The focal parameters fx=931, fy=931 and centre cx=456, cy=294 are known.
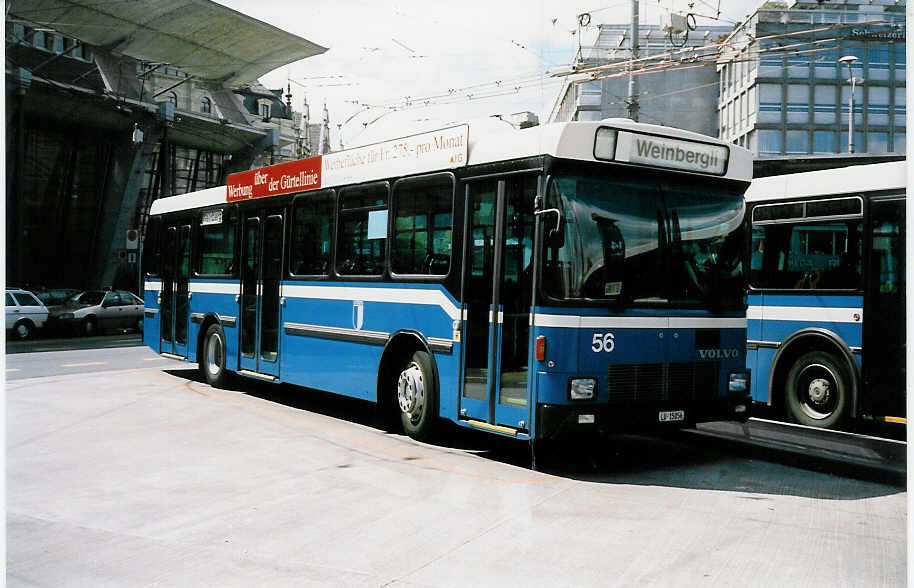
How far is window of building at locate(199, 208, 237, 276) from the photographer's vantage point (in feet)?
44.3

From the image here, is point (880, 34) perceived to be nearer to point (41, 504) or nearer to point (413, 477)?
point (413, 477)

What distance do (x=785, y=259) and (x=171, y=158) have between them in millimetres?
32343

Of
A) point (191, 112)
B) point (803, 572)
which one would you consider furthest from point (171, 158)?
point (803, 572)

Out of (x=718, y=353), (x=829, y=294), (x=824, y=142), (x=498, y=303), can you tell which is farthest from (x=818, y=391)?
(x=498, y=303)

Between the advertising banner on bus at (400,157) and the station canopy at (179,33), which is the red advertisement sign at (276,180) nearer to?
the advertising banner on bus at (400,157)

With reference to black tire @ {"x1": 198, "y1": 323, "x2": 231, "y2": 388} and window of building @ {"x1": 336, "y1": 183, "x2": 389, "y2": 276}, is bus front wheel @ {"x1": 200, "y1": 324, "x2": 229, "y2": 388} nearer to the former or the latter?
black tire @ {"x1": 198, "y1": 323, "x2": 231, "y2": 388}

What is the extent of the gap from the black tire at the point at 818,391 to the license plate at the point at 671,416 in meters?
2.91

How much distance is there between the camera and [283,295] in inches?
472

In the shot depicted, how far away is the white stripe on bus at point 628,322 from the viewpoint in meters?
7.62

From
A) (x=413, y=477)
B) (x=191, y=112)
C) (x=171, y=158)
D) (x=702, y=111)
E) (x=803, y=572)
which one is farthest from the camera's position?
(x=171, y=158)

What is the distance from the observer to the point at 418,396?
936 cm

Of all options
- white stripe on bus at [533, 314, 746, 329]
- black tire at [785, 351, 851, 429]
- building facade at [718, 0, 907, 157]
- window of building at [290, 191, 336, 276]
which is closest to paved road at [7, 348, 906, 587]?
white stripe on bus at [533, 314, 746, 329]

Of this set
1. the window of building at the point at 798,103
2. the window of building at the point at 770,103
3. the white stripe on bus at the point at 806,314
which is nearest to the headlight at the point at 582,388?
the white stripe on bus at the point at 806,314

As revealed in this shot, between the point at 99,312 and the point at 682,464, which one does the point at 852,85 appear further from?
the point at 99,312
